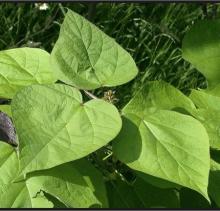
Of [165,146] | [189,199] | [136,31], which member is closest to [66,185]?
[165,146]

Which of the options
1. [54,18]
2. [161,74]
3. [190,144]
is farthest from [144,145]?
[54,18]

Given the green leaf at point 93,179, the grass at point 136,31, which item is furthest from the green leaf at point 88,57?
the grass at point 136,31

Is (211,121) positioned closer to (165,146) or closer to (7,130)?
(165,146)

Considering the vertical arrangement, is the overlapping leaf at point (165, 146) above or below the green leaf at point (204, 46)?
below

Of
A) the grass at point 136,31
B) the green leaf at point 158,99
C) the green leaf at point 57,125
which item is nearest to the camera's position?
the green leaf at point 57,125

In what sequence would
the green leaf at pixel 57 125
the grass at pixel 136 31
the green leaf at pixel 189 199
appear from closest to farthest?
the green leaf at pixel 57 125
the green leaf at pixel 189 199
the grass at pixel 136 31

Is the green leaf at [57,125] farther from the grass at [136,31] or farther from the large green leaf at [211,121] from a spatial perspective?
the grass at [136,31]

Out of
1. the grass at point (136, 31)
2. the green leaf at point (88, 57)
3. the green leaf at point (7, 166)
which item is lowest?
the grass at point (136, 31)
